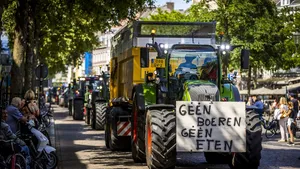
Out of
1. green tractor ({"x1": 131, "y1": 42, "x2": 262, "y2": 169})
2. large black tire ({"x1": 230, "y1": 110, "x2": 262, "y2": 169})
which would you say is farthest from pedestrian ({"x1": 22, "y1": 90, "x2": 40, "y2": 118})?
large black tire ({"x1": 230, "y1": 110, "x2": 262, "y2": 169})

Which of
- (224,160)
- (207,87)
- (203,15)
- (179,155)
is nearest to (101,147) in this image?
(179,155)

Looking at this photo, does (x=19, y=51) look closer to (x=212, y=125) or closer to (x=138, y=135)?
(x=138, y=135)

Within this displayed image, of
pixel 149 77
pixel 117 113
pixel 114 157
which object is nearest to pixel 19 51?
pixel 117 113

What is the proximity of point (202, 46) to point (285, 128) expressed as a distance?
12.7 m

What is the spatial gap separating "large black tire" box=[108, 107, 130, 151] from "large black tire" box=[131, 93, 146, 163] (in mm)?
3485

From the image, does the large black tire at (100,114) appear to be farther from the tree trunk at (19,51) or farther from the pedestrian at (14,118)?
the pedestrian at (14,118)

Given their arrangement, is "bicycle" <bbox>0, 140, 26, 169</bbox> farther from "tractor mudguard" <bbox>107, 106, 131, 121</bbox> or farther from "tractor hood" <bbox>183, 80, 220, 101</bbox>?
"tractor mudguard" <bbox>107, 106, 131, 121</bbox>

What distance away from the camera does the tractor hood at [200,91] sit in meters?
18.9

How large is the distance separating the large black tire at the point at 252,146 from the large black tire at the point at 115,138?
7.19 metres

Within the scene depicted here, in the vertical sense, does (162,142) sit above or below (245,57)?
below

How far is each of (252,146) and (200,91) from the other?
1.61 meters

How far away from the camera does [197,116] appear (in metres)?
18.3

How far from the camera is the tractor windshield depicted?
65.9ft

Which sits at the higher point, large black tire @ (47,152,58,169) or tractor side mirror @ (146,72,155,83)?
tractor side mirror @ (146,72,155,83)
